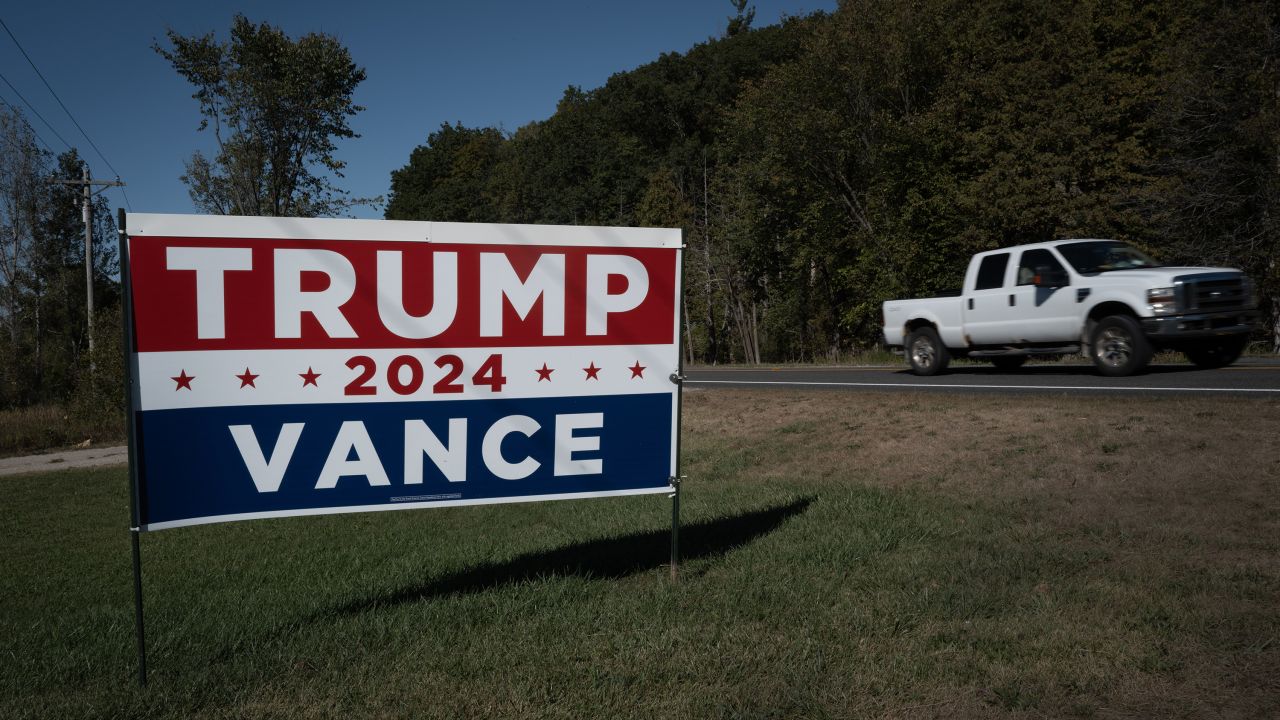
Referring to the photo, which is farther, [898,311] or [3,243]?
[3,243]

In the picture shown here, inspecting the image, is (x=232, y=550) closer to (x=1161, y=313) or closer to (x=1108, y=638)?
(x=1108, y=638)

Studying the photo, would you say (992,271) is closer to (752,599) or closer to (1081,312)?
(1081,312)

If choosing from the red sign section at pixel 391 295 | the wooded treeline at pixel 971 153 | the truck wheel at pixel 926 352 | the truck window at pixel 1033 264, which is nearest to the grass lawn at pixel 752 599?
the red sign section at pixel 391 295

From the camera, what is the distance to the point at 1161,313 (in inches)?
492

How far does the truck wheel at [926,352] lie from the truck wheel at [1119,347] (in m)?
2.86

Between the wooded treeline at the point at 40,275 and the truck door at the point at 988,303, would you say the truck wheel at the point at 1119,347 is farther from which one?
the wooded treeline at the point at 40,275

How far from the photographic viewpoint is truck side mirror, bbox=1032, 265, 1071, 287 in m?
13.8

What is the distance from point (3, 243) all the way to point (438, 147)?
52.6m

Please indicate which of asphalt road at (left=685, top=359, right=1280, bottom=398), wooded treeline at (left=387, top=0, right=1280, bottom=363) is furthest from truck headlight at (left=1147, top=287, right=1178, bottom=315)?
wooded treeline at (left=387, top=0, right=1280, bottom=363)

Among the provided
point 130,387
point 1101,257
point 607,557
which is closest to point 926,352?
point 1101,257

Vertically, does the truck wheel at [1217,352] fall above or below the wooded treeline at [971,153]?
below

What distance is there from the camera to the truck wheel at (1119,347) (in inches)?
508

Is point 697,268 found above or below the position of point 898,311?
above

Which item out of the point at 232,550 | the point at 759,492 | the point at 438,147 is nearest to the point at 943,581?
the point at 759,492
